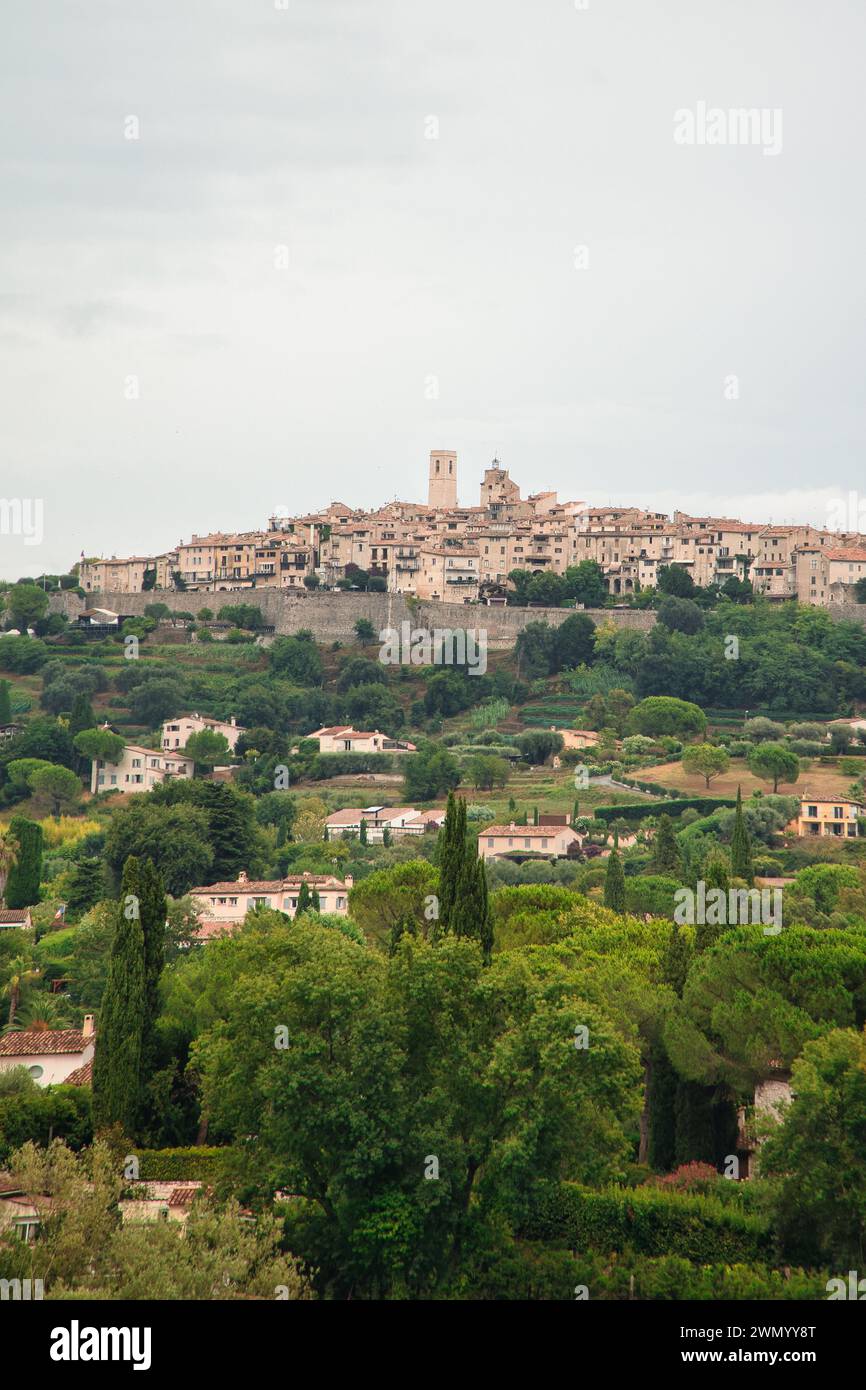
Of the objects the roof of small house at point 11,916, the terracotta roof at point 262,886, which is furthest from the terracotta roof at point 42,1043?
the terracotta roof at point 262,886

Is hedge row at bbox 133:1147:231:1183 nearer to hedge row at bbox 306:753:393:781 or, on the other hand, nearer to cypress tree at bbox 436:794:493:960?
cypress tree at bbox 436:794:493:960

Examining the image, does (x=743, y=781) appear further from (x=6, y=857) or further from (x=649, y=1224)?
(x=649, y=1224)

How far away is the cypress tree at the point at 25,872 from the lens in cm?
5841

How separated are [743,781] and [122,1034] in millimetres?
55406

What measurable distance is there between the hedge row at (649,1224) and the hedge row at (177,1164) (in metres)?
5.21

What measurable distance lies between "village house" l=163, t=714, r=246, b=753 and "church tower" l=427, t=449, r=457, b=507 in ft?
153

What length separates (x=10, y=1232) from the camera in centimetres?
1964

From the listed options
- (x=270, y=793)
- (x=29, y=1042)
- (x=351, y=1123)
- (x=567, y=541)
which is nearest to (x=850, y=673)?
(x=567, y=541)

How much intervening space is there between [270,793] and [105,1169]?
2291 inches

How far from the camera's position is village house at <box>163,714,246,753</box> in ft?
298

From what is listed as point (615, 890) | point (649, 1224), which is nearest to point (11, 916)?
point (615, 890)
